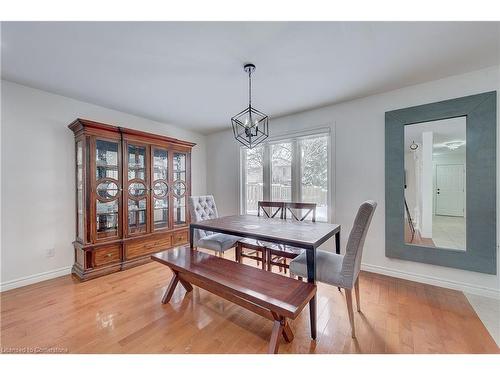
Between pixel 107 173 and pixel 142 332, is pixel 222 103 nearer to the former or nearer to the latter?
pixel 107 173

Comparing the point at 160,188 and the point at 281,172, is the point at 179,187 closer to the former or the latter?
the point at 160,188

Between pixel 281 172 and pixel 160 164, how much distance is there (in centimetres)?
204

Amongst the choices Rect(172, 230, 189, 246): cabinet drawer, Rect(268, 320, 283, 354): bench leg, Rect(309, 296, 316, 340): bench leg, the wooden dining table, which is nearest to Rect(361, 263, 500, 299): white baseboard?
the wooden dining table

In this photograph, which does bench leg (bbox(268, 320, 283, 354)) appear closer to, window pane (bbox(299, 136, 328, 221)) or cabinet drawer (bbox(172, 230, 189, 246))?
window pane (bbox(299, 136, 328, 221))

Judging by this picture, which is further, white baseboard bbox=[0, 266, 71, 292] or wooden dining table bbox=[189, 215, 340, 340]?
white baseboard bbox=[0, 266, 71, 292]

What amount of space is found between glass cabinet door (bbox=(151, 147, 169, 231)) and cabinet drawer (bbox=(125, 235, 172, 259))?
20 cm

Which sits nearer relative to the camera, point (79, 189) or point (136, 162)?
point (79, 189)

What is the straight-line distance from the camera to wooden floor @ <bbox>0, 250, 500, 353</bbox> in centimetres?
145

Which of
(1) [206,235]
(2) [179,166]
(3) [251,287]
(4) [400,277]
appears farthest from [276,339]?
(2) [179,166]

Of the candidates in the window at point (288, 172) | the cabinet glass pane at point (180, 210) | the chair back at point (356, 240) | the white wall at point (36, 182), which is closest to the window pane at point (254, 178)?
the window at point (288, 172)

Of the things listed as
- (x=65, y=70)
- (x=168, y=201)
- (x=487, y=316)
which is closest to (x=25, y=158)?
(x=65, y=70)

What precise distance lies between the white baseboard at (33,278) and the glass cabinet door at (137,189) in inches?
34.5

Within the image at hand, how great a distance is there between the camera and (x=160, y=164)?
335 centimetres

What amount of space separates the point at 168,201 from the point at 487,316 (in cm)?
390
